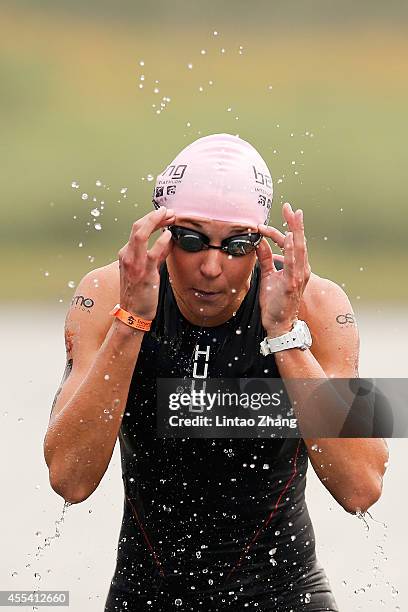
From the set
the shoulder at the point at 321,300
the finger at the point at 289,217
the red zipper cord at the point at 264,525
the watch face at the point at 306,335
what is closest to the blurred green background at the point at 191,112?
the shoulder at the point at 321,300

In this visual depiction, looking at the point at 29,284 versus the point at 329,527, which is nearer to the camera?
the point at 329,527

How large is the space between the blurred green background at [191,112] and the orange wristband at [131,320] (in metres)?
14.0

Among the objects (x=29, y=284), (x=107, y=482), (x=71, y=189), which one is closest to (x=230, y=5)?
(x=71, y=189)

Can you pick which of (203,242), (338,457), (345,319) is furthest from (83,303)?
(338,457)

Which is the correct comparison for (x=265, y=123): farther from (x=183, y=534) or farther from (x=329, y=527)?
(x=183, y=534)

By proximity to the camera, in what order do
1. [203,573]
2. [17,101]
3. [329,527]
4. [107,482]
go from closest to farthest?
[203,573] → [329,527] → [107,482] → [17,101]

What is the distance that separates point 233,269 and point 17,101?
19665 mm

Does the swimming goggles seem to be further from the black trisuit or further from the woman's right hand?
the black trisuit

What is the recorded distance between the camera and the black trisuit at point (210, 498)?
3945mm

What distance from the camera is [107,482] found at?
801cm

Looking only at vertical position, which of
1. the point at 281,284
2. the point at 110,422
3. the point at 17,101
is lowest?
the point at 110,422

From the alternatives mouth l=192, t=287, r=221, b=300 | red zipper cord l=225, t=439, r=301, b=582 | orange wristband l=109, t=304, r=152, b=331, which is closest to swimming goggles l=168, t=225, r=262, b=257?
mouth l=192, t=287, r=221, b=300

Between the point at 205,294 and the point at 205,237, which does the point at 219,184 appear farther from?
the point at 205,294

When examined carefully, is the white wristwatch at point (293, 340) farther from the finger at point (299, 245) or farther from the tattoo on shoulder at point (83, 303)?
the tattoo on shoulder at point (83, 303)
